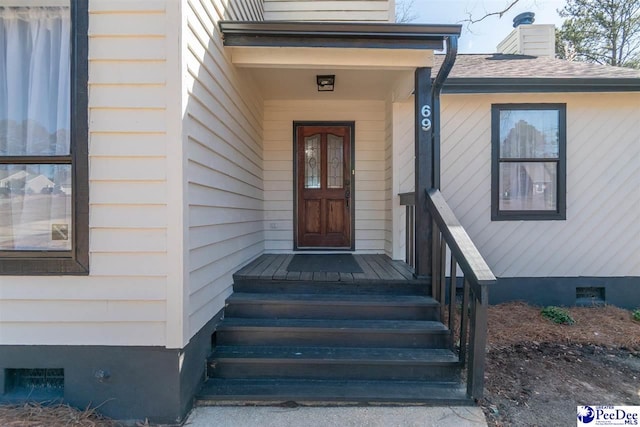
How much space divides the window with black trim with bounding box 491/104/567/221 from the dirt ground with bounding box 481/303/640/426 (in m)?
1.22

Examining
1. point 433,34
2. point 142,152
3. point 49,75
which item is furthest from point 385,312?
point 49,75

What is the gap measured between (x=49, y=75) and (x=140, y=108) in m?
0.61

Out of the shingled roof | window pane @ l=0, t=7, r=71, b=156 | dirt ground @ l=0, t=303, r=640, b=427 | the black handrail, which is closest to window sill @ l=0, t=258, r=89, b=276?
window pane @ l=0, t=7, r=71, b=156

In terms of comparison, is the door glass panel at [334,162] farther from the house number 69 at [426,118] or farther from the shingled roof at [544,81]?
the house number 69 at [426,118]

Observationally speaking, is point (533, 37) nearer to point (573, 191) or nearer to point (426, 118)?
point (573, 191)

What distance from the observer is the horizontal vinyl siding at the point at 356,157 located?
467 centimetres

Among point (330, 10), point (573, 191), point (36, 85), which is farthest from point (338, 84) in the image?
point (573, 191)

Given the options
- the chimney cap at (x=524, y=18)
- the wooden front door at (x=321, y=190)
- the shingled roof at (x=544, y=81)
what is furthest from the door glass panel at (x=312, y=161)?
the chimney cap at (x=524, y=18)

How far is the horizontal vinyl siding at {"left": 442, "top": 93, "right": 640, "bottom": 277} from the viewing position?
418 cm

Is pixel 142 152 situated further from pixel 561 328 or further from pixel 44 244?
pixel 561 328

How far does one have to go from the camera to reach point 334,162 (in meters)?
4.78

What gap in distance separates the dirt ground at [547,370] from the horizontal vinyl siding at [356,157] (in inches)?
71.5

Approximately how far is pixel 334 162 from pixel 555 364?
130 inches

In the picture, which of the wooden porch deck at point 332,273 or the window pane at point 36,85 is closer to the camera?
the window pane at point 36,85
